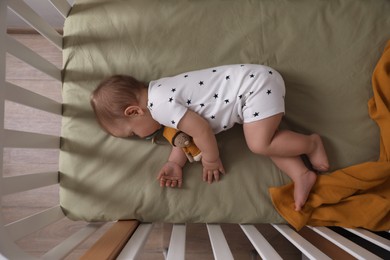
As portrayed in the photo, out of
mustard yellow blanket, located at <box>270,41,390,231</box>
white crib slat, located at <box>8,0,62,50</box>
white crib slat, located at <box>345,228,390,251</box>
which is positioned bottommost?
white crib slat, located at <box>345,228,390,251</box>

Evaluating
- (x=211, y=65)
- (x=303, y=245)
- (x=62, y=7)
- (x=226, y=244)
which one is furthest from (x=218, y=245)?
(x=62, y=7)

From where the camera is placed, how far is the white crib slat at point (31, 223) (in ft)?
2.64

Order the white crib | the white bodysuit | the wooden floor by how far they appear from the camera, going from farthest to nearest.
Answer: the wooden floor
the white bodysuit
the white crib

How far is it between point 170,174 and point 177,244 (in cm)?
22

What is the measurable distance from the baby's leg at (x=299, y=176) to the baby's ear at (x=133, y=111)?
426mm

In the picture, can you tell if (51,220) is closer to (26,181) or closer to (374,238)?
(26,181)

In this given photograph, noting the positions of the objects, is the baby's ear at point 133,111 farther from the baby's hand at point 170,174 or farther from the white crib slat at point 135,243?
the white crib slat at point 135,243

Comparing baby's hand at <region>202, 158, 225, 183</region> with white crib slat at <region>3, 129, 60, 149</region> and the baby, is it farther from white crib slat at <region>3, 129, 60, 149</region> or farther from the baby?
white crib slat at <region>3, 129, 60, 149</region>

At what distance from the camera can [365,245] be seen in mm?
1091

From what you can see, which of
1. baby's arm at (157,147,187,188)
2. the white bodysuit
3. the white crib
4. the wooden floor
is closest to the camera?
the white crib

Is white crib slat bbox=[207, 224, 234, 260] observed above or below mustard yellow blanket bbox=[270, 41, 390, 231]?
below

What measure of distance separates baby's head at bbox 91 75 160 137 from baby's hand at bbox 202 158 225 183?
192mm

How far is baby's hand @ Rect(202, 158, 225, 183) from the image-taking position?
103cm

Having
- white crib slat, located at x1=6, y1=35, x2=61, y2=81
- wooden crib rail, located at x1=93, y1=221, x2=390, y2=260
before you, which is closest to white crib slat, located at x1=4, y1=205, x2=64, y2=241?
wooden crib rail, located at x1=93, y1=221, x2=390, y2=260
